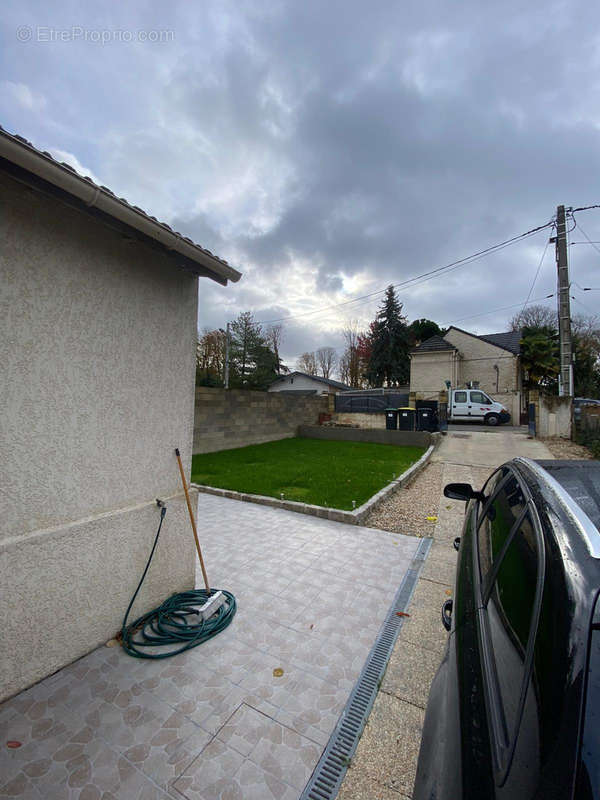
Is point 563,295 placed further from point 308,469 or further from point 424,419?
point 308,469

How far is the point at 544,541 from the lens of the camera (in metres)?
1.22

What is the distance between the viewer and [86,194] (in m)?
1.85

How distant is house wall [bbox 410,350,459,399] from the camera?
23219mm

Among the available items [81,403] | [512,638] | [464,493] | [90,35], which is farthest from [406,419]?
[512,638]

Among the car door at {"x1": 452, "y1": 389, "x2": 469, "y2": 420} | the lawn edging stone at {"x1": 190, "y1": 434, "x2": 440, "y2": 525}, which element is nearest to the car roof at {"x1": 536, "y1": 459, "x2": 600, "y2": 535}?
the lawn edging stone at {"x1": 190, "y1": 434, "x2": 440, "y2": 525}

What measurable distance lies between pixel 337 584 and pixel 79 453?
2585 mm

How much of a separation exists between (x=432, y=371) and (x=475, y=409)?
606 cm

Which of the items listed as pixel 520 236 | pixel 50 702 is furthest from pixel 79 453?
pixel 520 236

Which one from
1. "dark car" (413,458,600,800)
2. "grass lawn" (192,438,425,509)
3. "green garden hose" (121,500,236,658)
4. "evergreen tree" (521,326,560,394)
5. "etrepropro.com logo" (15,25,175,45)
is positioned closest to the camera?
"dark car" (413,458,600,800)

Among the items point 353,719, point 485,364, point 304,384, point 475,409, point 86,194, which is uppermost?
point 485,364

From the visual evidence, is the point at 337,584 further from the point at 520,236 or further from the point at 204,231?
the point at 520,236

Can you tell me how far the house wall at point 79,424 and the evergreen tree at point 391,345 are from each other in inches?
1108

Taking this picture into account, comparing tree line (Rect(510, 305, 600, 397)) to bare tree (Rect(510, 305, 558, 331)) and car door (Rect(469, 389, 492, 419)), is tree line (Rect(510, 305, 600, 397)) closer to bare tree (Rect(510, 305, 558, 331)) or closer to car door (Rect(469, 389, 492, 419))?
bare tree (Rect(510, 305, 558, 331))

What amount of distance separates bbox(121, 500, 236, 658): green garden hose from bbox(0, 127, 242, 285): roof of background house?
1972 mm
